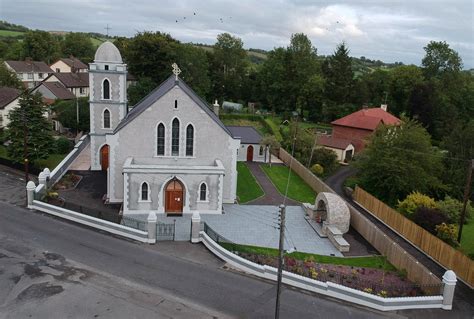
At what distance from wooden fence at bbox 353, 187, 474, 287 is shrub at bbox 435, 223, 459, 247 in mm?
1433

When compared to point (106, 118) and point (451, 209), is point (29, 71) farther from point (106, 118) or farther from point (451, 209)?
point (451, 209)

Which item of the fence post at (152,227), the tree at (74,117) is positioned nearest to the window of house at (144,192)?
the fence post at (152,227)

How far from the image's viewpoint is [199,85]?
71.6 m

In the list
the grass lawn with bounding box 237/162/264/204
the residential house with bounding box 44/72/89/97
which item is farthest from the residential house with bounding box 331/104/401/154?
the residential house with bounding box 44/72/89/97

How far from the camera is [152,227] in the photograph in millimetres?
24266

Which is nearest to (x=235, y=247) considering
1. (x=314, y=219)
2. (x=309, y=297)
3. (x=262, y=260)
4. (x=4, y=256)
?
(x=262, y=260)

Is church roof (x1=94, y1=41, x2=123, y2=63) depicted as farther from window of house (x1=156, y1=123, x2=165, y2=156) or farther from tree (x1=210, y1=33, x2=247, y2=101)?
tree (x1=210, y1=33, x2=247, y2=101)

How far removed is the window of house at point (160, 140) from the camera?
29531 millimetres

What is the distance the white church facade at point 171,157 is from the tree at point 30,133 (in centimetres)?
1086

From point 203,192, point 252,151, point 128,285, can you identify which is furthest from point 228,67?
point 128,285

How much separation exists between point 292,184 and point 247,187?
4.78m

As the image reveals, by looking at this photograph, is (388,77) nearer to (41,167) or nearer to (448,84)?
(448,84)

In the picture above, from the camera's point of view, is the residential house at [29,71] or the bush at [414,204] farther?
the residential house at [29,71]

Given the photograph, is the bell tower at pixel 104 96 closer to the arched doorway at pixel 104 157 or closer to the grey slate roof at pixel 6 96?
the arched doorway at pixel 104 157
